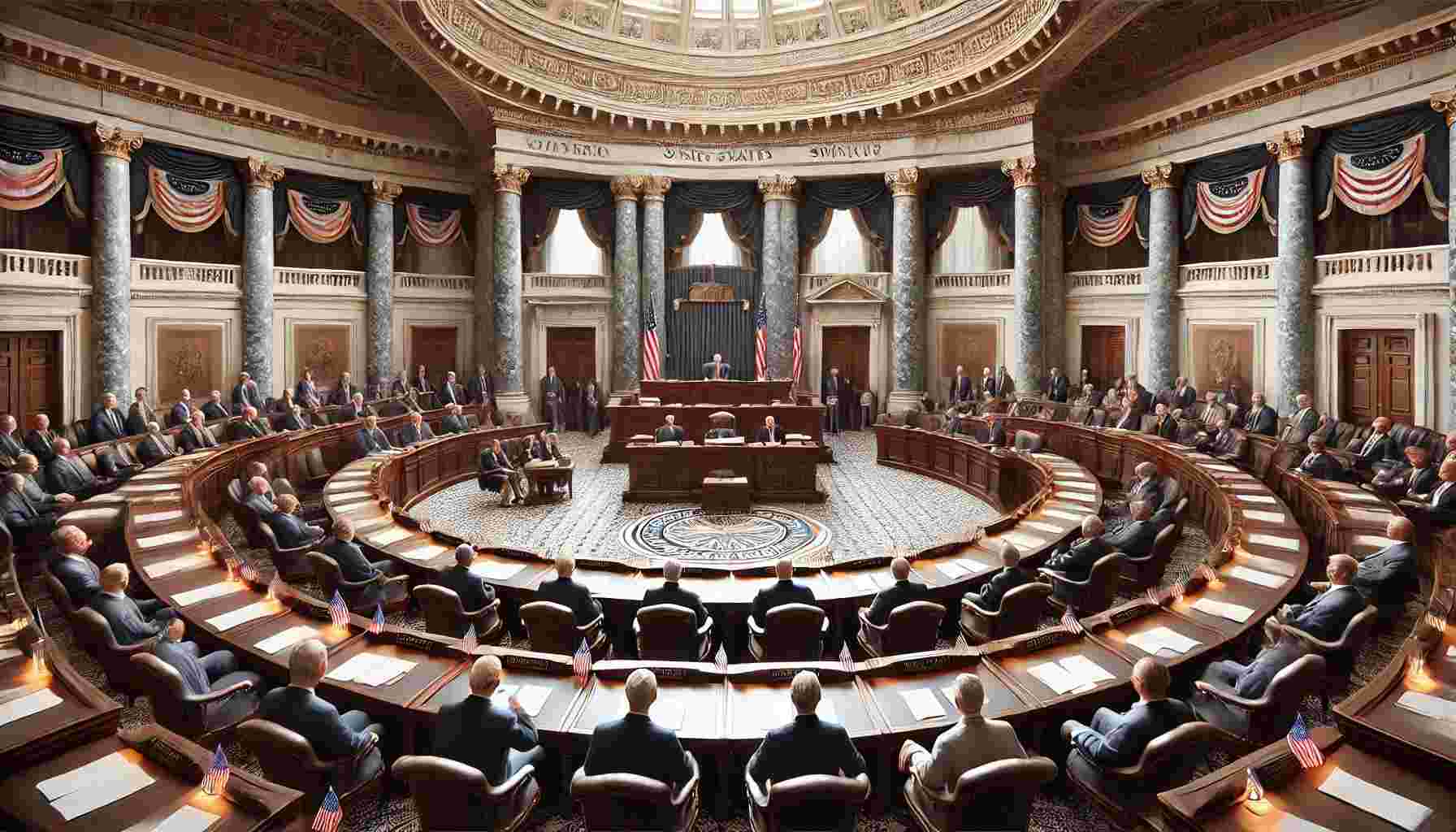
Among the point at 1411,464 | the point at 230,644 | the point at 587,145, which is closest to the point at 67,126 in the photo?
the point at 587,145

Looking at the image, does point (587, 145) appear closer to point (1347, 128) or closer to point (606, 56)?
point (606, 56)

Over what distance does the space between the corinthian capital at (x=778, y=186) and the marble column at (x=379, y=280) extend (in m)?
9.14

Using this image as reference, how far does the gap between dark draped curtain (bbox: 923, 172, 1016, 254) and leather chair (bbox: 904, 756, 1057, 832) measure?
59.1 feet

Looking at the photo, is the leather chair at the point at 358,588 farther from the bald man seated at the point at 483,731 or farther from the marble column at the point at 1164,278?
the marble column at the point at 1164,278

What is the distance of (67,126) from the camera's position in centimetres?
1469

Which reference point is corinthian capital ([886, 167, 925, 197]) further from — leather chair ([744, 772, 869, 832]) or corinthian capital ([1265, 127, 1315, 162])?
leather chair ([744, 772, 869, 832])

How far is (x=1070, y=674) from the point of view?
4.92 m

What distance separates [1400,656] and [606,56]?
1979cm

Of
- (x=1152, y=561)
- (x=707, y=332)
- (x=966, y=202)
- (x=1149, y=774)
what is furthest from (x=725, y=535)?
(x=966, y=202)

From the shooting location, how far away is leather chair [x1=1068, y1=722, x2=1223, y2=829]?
3791mm

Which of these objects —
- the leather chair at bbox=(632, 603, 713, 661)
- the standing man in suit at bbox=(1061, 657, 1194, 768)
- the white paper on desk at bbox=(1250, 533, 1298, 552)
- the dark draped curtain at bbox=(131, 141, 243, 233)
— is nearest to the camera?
the standing man in suit at bbox=(1061, 657, 1194, 768)

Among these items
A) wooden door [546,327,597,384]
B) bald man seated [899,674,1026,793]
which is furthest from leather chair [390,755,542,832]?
wooden door [546,327,597,384]

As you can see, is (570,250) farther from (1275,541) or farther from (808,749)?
(808,749)

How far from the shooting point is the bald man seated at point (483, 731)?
154 inches
